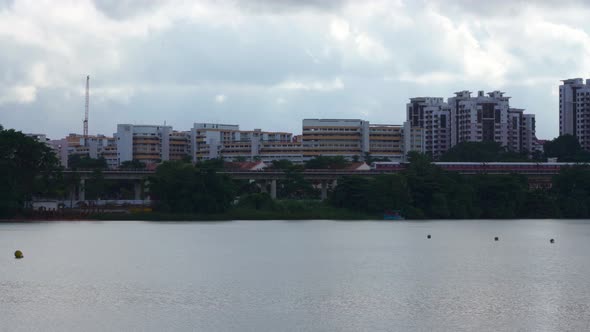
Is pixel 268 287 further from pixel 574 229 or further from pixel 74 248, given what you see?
pixel 574 229

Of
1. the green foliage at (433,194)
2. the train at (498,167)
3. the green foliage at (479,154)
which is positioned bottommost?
the green foliage at (433,194)

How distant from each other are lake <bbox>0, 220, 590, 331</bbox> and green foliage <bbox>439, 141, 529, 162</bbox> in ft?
333

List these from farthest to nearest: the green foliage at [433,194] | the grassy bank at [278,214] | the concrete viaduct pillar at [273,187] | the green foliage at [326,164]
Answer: the green foliage at [326,164], the concrete viaduct pillar at [273,187], the green foliage at [433,194], the grassy bank at [278,214]

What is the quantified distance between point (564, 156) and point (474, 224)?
97.3 m

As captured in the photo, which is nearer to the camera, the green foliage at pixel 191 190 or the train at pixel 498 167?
the green foliage at pixel 191 190

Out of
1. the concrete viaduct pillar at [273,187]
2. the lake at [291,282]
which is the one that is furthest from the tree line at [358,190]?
the lake at [291,282]

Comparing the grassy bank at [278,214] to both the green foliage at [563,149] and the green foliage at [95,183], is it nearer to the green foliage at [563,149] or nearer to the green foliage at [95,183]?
the green foliage at [95,183]

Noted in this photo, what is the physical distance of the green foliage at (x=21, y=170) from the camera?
97375 millimetres

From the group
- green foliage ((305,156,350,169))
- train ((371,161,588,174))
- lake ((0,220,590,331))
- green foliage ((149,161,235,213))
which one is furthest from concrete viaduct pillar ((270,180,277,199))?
lake ((0,220,590,331))

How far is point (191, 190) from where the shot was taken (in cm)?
10194

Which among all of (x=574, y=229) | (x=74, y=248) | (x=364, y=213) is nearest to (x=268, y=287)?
(x=74, y=248)

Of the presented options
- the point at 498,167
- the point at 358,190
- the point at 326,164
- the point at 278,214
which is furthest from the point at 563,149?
the point at 278,214

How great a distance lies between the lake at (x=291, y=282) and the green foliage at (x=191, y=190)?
24608 mm

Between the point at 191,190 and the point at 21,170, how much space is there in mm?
17780
